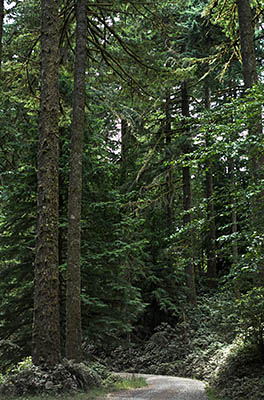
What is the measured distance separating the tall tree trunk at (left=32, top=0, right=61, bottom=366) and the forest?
26 mm

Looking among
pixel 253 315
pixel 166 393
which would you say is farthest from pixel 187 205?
pixel 166 393

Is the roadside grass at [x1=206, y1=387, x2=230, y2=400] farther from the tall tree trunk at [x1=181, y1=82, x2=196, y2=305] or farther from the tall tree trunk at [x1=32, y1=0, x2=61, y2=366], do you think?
the tall tree trunk at [x1=181, y1=82, x2=196, y2=305]

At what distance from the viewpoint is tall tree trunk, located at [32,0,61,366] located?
7660 mm

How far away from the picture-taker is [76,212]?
9.55 meters

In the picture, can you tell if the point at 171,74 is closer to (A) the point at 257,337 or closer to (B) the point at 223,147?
(B) the point at 223,147

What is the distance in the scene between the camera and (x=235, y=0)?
11336 mm

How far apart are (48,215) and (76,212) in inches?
57.5

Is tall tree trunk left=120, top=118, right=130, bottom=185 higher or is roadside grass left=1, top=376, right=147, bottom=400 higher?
tall tree trunk left=120, top=118, right=130, bottom=185

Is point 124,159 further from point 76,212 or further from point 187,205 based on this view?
point 76,212

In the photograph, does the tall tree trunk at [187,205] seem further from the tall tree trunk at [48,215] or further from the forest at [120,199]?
the tall tree trunk at [48,215]

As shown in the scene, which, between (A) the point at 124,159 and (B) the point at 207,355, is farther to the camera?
(A) the point at 124,159

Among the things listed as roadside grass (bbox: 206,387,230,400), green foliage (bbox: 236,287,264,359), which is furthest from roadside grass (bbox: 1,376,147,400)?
green foliage (bbox: 236,287,264,359)

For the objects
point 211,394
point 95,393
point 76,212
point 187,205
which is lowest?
point 211,394

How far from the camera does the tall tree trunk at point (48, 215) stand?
7.66 m
